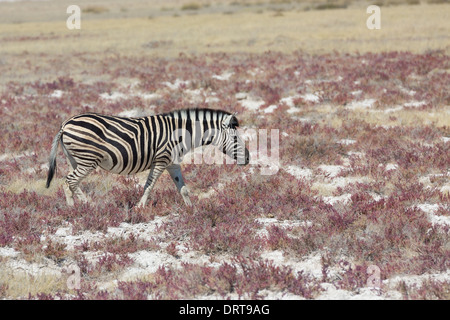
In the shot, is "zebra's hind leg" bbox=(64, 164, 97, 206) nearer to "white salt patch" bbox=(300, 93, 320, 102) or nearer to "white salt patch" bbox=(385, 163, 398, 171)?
"white salt patch" bbox=(385, 163, 398, 171)

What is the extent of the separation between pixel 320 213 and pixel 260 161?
3.53 m

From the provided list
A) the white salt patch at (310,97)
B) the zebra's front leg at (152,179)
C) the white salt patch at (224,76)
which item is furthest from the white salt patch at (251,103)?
the zebra's front leg at (152,179)

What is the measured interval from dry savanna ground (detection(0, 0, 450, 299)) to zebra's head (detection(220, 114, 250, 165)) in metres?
0.79

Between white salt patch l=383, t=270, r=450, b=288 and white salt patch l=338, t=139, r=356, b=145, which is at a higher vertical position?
white salt patch l=338, t=139, r=356, b=145

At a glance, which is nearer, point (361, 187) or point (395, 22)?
point (361, 187)

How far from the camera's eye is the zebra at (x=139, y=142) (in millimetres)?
7980

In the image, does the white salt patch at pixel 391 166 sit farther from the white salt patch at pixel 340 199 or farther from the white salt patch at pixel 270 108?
the white salt patch at pixel 270 108

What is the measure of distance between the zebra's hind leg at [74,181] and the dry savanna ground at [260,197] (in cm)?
27

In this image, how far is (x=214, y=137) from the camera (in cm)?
849

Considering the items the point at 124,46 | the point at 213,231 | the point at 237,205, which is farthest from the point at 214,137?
the point at 124,46

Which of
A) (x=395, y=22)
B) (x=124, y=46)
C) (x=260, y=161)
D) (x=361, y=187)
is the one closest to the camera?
(x=361, y=187)

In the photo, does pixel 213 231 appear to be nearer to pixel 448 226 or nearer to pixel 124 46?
pixel 448 226

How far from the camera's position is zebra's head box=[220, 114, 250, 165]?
8375mm

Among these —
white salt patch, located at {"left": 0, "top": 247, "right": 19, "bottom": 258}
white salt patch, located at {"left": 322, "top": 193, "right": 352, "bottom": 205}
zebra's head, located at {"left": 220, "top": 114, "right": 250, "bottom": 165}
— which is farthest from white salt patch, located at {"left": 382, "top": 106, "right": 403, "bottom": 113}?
white salt patch, located at {"left": 0, "top": 247, "right": 19, "bottom": 258}
